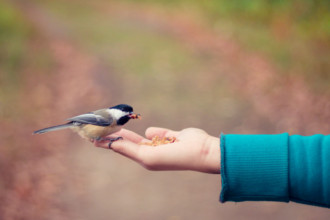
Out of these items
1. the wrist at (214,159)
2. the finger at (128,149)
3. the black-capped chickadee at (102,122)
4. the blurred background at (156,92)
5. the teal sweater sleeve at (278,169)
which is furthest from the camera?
the blurred background at (156,92)

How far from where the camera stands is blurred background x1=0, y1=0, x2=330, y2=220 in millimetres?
4816

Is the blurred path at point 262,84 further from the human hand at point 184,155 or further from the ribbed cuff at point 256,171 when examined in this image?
the ribbed cuff at point 256,171

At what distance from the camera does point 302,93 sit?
652 cm

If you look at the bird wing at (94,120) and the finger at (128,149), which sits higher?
the bird wing at (94,120)

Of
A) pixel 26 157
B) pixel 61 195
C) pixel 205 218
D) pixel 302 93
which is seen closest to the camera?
pixel 205 218

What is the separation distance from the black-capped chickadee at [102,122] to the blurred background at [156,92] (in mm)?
1969

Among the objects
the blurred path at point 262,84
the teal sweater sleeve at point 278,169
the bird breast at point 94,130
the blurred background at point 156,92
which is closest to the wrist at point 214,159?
the teal sweater sleeve at point 278,169

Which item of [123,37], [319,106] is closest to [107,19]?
[123,37]

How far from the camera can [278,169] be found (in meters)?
1.99

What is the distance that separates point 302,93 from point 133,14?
332 inches

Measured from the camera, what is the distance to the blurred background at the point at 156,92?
482cm

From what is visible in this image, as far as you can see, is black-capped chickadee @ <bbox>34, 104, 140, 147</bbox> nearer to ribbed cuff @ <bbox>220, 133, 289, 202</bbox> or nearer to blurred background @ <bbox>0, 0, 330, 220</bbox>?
ribbed cuff @ <bbox>220, 133, 289, 202</bbox>

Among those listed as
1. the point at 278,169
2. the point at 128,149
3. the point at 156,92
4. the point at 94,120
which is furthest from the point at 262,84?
the point at 278,169

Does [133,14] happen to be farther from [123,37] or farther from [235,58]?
[235,58]
